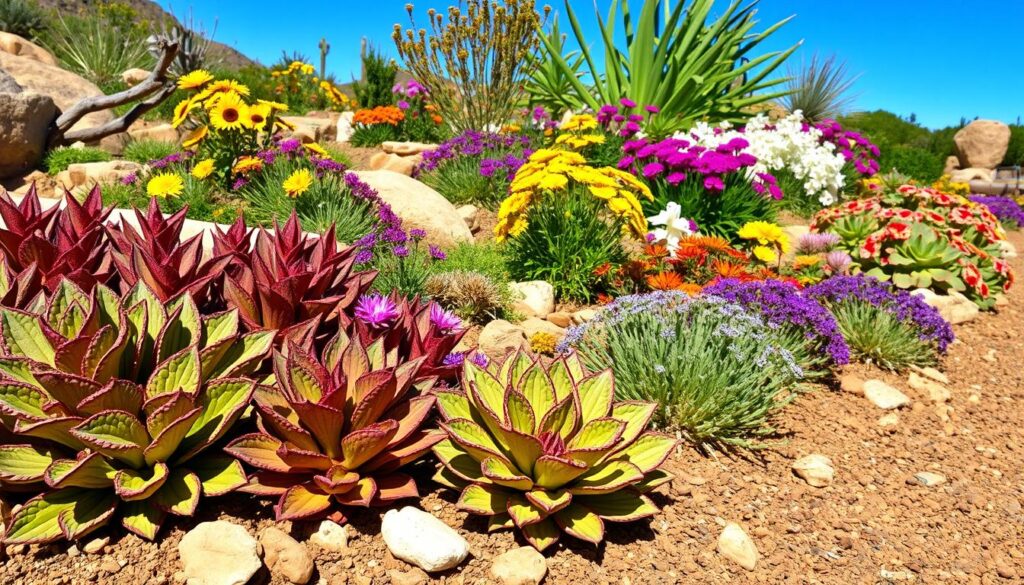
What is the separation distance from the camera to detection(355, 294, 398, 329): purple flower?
7.44 ft

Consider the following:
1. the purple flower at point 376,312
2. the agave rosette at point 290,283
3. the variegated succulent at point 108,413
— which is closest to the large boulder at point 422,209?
the agave rosette at point 290,283

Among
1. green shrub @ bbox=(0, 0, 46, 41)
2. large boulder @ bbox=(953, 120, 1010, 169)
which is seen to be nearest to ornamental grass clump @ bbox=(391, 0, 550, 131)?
green shrub @ bbox=(0, 0, 46, 41)

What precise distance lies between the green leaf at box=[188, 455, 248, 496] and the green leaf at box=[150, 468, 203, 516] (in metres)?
0.04

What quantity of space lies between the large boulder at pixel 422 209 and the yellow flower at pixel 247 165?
0.86 meters

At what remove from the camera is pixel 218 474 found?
190cm

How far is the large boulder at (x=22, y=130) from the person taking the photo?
310 inches

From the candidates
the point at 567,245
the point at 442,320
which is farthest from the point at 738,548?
the point at 567,245

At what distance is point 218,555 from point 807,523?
206cm

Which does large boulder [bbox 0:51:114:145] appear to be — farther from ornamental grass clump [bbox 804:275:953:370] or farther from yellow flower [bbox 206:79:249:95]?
ornamental grass clump [bbox 804:275:953:370]

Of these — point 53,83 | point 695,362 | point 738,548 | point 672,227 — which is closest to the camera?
point 738,548

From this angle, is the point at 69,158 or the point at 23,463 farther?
the point at 69,158

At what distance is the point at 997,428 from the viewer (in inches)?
143

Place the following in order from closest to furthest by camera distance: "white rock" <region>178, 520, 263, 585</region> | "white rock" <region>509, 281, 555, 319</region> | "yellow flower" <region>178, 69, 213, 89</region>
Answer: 1. "white rock" <region>178, 520, 263, 585</region>
2. "white rock" <region>509, 281, 555, 319</region>
3. "yellow flower" <region>178, 69, 213, 89</region>

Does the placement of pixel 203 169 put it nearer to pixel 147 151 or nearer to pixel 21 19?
pixel 147 151
